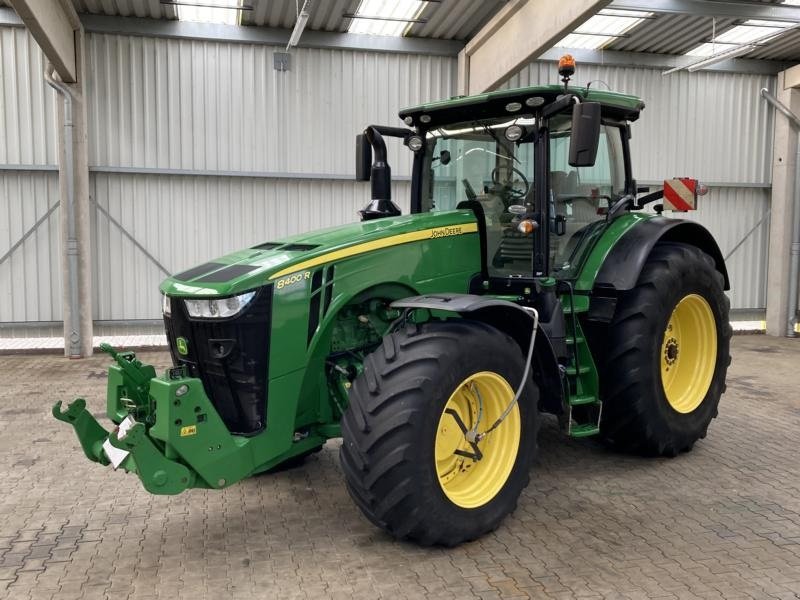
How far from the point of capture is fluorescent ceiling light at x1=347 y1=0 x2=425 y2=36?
29.7ft

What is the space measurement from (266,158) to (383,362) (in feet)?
23.6

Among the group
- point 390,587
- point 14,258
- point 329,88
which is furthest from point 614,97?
point 14,258

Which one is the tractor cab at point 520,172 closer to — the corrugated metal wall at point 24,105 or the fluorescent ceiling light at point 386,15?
the fluorescent ceiling light at point 386,15

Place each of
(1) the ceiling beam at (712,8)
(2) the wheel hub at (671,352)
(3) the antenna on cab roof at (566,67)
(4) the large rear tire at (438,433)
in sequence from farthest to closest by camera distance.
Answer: (1) the ceiling beam at (712,8) → (2) the wheel hub at (671,352) → (3) the antenna on cab roof at (566,67) → (4) the large rear tire at (438,433)

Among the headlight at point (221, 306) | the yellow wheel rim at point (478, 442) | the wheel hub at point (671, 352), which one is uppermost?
the headlight at point (221, 306)

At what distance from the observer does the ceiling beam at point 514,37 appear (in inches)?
283

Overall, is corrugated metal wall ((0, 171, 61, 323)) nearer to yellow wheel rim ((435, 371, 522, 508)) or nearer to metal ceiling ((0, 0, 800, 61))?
metal ceiling ((0, 0, 800, 61))

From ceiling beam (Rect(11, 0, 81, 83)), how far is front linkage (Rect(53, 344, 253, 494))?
15.9 ft

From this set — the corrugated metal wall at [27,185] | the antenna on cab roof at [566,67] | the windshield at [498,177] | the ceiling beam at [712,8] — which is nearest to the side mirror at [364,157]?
the windshield at [498,177]

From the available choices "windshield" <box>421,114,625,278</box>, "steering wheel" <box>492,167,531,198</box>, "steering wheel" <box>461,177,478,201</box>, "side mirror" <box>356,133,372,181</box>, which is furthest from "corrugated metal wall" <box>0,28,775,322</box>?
"steering wheel" <box>492,167,531,198</box>

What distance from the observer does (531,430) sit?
12.5 ft

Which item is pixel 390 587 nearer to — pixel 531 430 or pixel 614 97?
pixel 531 430

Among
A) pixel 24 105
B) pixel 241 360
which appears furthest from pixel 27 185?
pixel 241 360

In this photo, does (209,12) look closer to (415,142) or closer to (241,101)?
(241,101)
